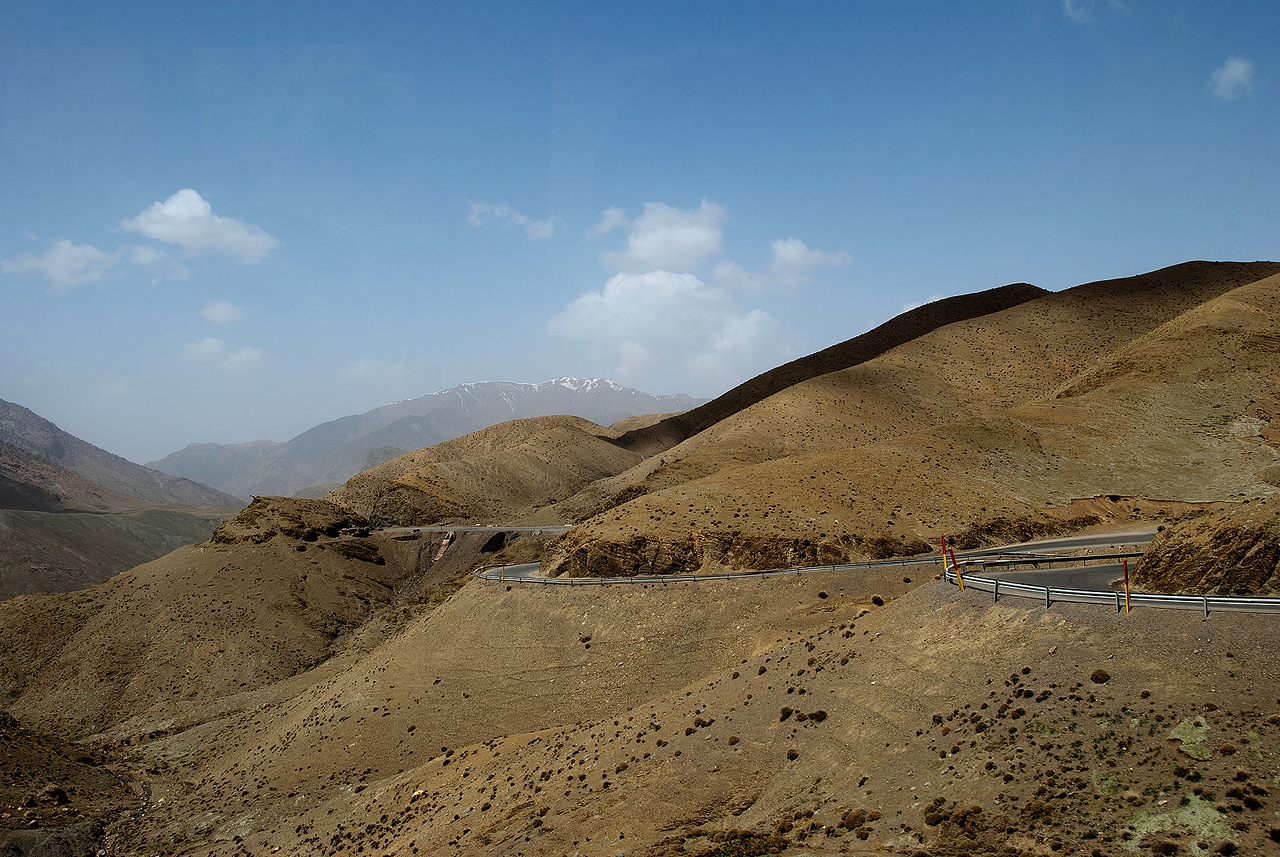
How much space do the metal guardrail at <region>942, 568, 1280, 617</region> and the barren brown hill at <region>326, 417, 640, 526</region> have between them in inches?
2435

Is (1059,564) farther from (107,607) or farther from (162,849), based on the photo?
(107,607)

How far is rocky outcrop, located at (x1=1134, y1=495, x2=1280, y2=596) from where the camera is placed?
16.1 metres

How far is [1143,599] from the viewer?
51.9 ft

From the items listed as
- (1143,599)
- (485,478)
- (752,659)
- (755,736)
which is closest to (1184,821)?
(1143,599)

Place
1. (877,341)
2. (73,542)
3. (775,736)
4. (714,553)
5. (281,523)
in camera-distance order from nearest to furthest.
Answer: (775,736), (714,553), (281,523), (877,341), (73,542)

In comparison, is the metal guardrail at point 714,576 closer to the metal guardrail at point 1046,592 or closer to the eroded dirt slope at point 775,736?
the metal guardrail at point 1046,592

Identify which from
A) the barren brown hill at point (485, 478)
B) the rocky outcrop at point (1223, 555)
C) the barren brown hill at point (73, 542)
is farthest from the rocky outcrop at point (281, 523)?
the rocky outcrop at point (1223, 555)

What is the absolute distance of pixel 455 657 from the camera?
3322cm

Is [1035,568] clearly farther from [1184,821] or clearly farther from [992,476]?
[1184,821]

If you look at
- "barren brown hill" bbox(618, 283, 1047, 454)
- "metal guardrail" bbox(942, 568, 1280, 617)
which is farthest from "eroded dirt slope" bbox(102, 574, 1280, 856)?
"barren brown hill" bbox(618, 283, 1047, 454)

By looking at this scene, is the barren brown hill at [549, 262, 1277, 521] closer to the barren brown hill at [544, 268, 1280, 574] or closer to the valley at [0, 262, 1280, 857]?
the valley at [0, 262, 1280, 857]

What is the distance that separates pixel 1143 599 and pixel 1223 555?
8.60 ft

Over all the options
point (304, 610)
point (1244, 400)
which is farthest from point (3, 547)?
point (1244, 400)

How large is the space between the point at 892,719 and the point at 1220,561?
7.93 m
